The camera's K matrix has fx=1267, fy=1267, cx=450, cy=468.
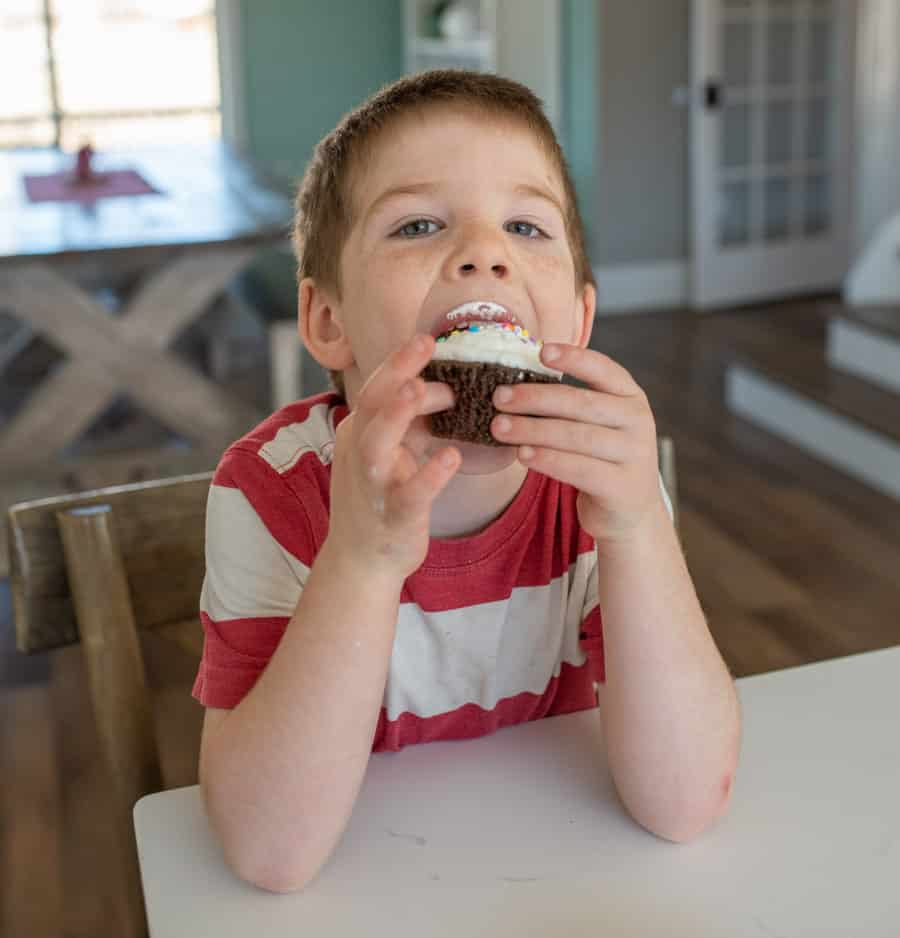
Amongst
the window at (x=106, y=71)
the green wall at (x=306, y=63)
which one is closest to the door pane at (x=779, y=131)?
the green wall at (x=306, y=63)

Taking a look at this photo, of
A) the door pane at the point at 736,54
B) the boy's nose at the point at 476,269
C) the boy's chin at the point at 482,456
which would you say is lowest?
the boy's chin at the point at 482,456

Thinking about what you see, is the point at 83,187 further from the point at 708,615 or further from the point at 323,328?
the point at 323,328

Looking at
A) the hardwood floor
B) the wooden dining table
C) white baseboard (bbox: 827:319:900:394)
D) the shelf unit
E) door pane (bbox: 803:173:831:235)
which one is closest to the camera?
the hardwood floor

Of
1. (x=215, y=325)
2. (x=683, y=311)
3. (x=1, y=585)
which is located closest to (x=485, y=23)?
(x=683, y=311)

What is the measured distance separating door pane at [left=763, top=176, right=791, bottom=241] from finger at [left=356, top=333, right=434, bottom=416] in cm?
518

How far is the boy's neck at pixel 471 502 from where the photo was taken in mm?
930

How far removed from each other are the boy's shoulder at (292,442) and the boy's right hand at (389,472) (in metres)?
0.17

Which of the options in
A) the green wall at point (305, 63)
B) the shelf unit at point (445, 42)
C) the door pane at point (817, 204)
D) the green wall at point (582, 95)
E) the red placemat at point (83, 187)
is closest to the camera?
the red placemat at point (83, 187)

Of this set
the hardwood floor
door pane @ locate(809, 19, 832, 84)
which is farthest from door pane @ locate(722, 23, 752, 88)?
the hardwood floor

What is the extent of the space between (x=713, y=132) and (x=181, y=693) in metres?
3.88

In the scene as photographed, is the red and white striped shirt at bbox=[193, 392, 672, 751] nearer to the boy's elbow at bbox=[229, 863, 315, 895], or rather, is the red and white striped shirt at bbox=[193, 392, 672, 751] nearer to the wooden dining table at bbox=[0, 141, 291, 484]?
the boy's elbow at bbox=[229, 863, 315, 895]

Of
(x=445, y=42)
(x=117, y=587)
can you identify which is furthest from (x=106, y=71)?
(x=117, y=587)

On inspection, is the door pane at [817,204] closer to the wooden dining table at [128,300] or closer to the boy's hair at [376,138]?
the wooden dining table at [128,300]

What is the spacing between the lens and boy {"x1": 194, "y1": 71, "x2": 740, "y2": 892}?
72cm
